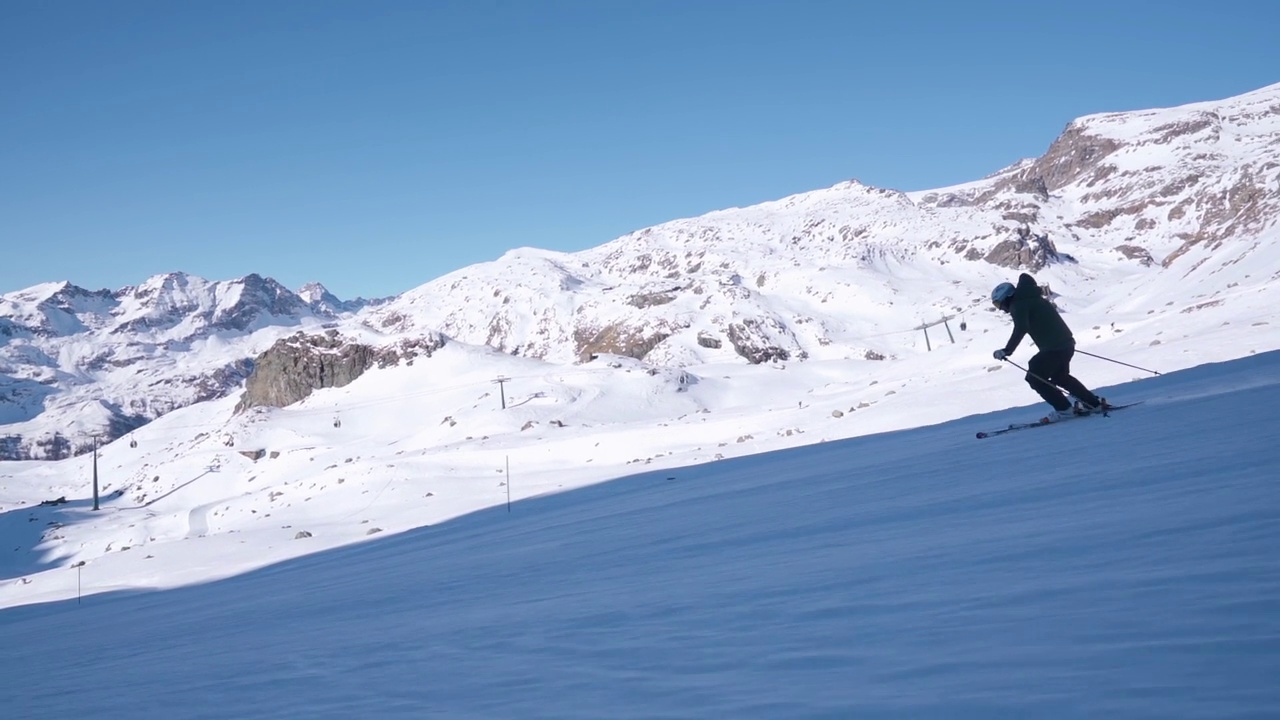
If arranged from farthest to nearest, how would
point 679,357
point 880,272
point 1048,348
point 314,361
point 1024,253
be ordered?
point 880,272 < point 1024,253 < point 679,357 < point 314,361 < point 1048,348

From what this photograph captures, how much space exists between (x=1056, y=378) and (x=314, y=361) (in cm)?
8003

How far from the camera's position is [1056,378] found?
1072 cm

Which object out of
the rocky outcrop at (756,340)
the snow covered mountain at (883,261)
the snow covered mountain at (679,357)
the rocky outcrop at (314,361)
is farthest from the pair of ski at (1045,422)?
the rocky outcrop at (756,340)

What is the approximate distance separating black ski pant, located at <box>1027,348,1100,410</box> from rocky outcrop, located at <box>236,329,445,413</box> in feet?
234

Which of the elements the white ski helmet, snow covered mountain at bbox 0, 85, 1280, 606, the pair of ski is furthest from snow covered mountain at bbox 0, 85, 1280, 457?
the white ski helmet

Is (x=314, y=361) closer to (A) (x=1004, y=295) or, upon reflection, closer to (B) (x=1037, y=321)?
(A) (x=1004, y=295)

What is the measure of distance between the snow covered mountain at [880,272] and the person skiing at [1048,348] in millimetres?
10406

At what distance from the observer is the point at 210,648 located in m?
6.75

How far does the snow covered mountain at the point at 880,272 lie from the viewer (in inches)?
2618

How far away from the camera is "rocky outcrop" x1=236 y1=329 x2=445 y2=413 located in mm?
79875

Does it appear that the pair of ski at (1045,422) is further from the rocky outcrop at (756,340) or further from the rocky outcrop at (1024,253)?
the rocky outcrop at (1024,253)

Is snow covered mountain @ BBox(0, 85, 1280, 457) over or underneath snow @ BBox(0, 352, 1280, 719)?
over

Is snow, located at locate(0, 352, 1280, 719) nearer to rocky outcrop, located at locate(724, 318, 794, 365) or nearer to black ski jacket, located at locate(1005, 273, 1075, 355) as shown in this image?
black ski jacket, located at locate(1005, 273, 1075, 355)

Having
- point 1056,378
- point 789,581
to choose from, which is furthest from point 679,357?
point 789,581
